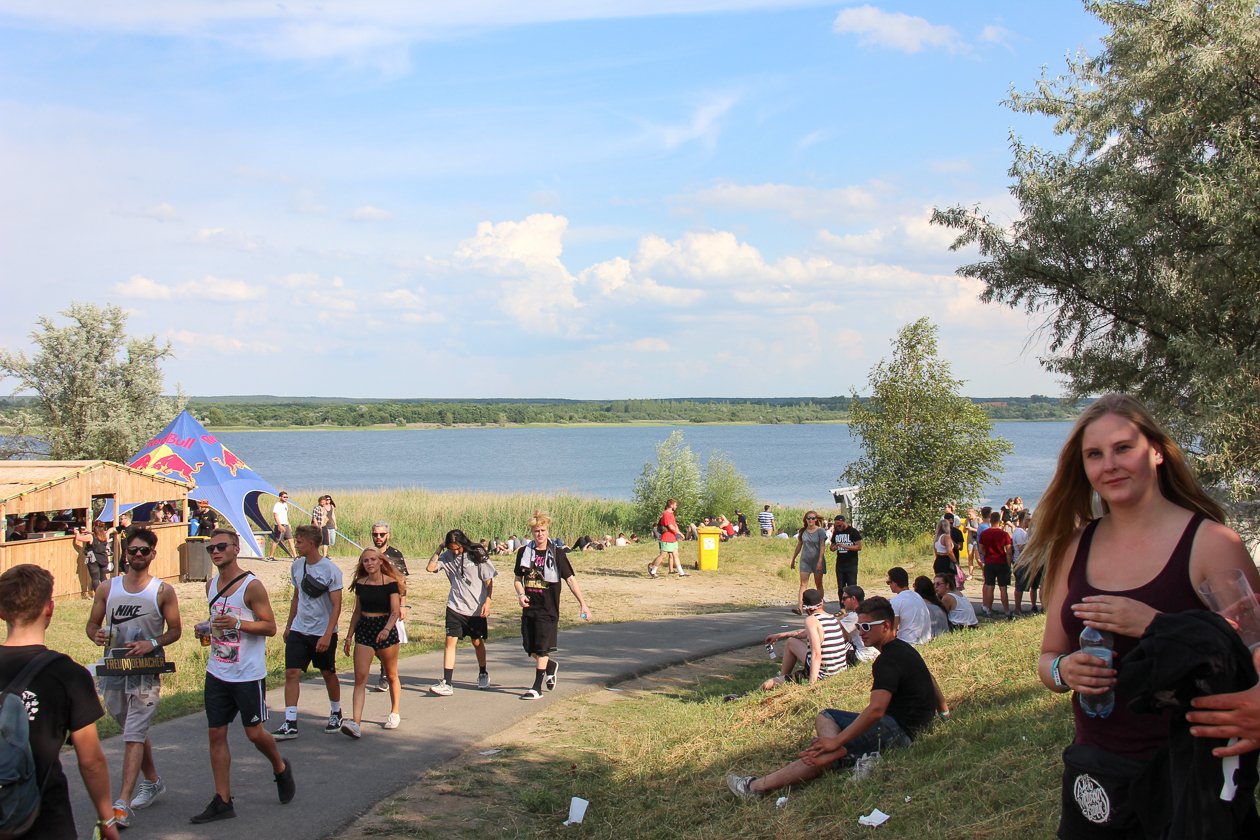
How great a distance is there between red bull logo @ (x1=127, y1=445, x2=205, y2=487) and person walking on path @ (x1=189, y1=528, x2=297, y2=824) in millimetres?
19480

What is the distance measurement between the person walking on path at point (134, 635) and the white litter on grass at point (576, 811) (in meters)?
2.69

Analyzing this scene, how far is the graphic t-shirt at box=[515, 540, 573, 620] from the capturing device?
414 inches

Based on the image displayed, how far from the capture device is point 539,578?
34.6 ft

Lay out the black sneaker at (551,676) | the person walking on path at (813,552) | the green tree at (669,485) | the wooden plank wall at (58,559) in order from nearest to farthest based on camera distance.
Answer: the black sneaker at (551,676)
the person walking on path at (813,552)
the wooden plank wall at (58,559)
the green tree at (669,485)

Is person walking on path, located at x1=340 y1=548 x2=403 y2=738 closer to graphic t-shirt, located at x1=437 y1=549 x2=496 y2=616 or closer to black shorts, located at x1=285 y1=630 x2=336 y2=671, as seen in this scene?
black shorts, located at x1=285 y1=630 x2=336 y2=671

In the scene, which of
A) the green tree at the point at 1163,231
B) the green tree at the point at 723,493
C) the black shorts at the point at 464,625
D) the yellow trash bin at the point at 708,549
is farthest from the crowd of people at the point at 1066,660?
the green tree at the point at 723,493

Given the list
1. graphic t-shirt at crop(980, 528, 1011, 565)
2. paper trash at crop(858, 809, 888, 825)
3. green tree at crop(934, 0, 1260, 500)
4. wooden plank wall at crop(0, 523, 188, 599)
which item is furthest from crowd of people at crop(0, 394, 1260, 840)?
wooden plank wall at crop(0, 523, 188, 599)

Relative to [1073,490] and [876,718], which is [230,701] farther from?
[1073,490]

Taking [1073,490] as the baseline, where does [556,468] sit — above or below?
below

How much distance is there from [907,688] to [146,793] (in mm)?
5022

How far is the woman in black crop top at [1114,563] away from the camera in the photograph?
8.79ft

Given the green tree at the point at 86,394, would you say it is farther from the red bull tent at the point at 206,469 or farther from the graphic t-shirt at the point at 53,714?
the graphic t-shirt at the point at 53,714

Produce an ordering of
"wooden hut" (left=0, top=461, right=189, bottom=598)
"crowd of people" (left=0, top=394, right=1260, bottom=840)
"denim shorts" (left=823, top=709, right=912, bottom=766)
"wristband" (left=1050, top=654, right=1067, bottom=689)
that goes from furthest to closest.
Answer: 1. "wooden hut" (left=0, top=461, right=189, bottom=598)
2. "denim shorts" (left=823, top=709, right=912, bottom=766)
3. "wristband" (left=1050, top=654, right=1067, bottom=689)
4. "crowd of people" (left=0, top=394, right=1260, bottom=840)

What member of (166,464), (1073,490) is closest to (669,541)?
(166,464)
